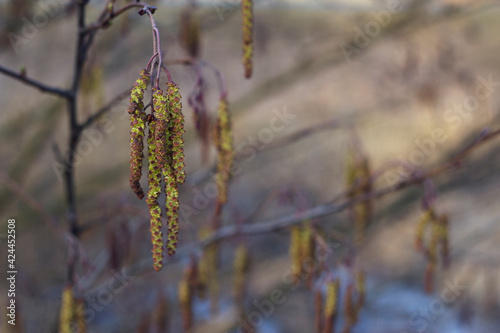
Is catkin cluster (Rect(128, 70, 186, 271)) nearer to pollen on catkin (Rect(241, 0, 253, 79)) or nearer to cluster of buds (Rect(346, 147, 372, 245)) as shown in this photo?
pollen on catkin (Rect(241, 0, 253, 79))

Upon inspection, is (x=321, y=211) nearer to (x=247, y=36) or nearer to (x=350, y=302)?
(x=350, y=302)

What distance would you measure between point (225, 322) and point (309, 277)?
246cm

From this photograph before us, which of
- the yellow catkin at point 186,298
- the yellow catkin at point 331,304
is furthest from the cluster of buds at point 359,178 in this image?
the yellow catkin at point 186,298

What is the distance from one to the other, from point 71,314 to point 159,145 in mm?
769

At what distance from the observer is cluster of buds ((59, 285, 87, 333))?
125 cm

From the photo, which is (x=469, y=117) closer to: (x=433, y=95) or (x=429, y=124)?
(x=429, y=124)

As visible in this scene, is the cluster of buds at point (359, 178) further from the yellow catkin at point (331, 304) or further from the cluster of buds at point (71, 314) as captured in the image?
the cluster of buds at point (71, 314)

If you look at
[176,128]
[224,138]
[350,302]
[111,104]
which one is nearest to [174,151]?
[176,128]

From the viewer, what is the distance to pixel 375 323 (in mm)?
3857

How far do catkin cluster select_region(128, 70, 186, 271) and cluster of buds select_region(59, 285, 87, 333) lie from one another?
0.66m

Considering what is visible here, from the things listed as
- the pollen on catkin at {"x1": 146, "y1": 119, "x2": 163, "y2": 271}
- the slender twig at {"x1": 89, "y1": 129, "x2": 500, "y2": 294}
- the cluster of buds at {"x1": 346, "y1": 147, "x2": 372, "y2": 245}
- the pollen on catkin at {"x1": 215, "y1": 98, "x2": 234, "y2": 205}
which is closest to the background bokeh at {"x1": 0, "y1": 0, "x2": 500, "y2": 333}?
the cluster of buds at {"x1": 346, "y1": 147, "x2": 372, "y2": 245}

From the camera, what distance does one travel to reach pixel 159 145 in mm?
643

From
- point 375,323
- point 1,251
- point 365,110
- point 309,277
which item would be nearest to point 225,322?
point 375,323

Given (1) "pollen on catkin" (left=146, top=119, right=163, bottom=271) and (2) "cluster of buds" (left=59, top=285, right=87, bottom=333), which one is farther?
(2) "cluster of buds" (left=59, top=285, right=87, bottom=333)
